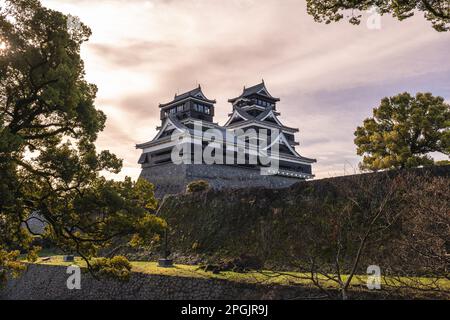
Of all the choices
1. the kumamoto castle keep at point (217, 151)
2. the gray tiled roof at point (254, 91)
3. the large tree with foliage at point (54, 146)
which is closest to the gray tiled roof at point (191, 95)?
the kumamoto castle keep at point (217, 151)

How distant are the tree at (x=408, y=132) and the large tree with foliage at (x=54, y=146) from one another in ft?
51.7

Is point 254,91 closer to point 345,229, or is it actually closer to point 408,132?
point 408,132

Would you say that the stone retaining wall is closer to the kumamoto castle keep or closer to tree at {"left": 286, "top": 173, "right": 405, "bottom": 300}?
tree at {"left": 286, "top": 173, "right": 405, "bottom": 300}

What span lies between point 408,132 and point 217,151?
18.0 meters

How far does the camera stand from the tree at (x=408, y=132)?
1988 cm

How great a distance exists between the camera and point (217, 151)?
113ft

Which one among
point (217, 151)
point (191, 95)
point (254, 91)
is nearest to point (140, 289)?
point (217, 151)

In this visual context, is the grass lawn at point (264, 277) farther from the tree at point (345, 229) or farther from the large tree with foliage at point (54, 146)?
the large tree with foliage at point (54, 146)

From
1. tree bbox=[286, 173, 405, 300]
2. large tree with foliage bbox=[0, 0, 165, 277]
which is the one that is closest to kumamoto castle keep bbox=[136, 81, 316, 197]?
tree bbox=[286, 173, 405, 300]

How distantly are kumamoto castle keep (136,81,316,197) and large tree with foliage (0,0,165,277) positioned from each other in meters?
20.5

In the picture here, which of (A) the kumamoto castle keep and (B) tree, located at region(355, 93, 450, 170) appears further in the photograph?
(A) the kumamoto castle keep

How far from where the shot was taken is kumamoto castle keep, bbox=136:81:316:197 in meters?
31.9

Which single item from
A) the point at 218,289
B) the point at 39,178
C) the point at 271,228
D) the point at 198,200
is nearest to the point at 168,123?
the point at 198,200
